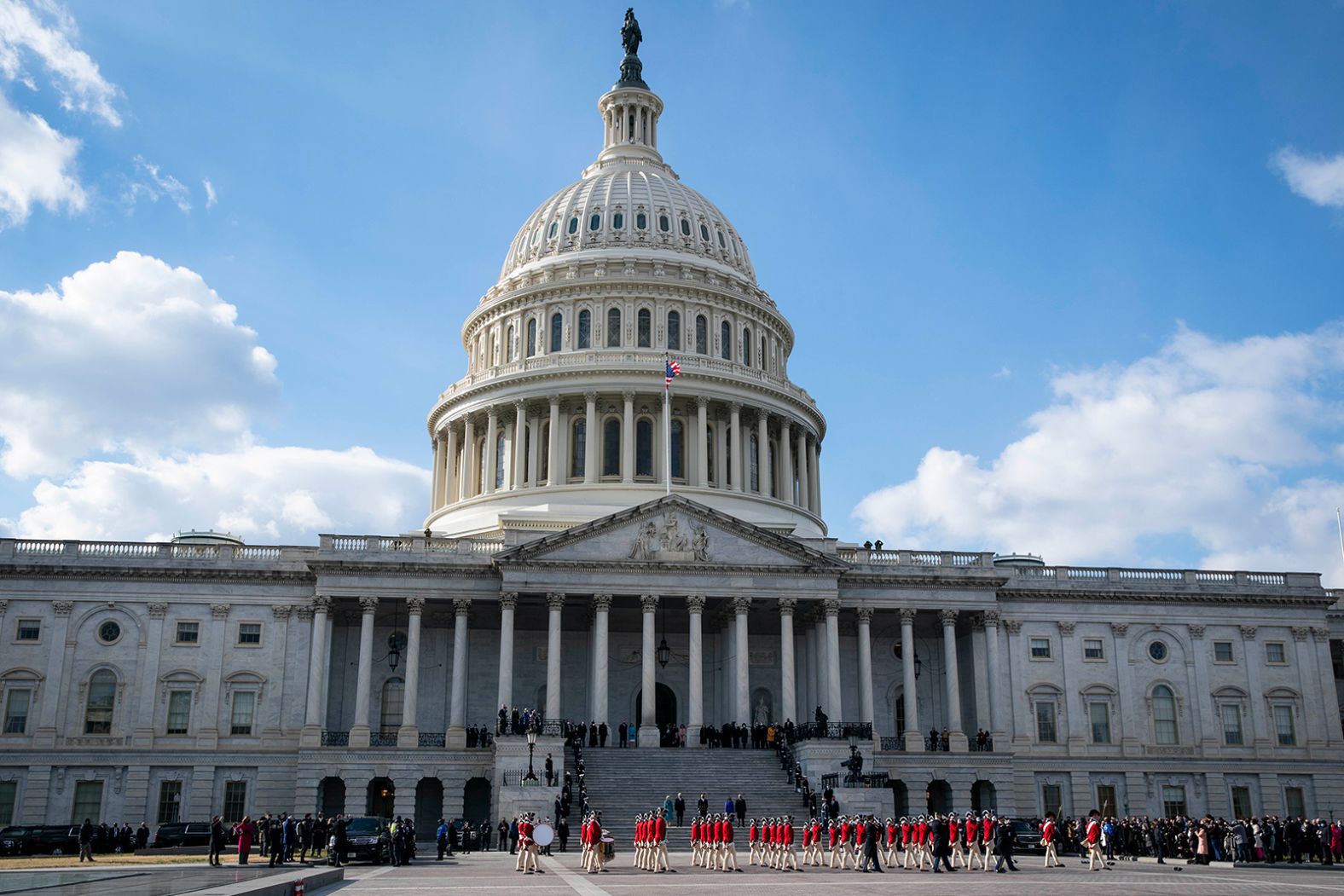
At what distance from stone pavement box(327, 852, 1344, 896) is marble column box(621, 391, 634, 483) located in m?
38.1

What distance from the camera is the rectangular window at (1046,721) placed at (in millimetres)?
67875

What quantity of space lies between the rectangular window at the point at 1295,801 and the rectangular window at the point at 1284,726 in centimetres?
232

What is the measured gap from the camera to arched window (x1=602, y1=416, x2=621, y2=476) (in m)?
79.8

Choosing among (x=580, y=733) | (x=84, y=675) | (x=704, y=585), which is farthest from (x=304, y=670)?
(x=704, y=585)

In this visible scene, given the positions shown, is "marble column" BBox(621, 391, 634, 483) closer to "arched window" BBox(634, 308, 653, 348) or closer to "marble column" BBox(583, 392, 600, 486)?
"marble column" BBox(583, 392, 600, 486)

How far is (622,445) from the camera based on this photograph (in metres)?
79.4

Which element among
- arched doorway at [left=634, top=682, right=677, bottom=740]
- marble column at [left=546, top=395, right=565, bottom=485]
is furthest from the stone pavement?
marble column at [left=546, top=395, right=565, bottom=485]

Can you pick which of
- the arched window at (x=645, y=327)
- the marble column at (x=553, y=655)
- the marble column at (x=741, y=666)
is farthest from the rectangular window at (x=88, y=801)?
the arched window at (x=645, y=327)

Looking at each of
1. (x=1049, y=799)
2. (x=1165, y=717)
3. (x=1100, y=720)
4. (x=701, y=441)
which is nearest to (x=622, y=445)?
(x=701, y=441)

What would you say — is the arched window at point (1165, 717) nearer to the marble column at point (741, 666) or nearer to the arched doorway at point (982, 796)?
the arched doorway at point (982, 796)

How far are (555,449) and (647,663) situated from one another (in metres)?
21.1

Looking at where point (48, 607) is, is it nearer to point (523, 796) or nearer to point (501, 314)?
point (523, 796)

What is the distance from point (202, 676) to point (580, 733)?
61.9 ft

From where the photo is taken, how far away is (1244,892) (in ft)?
95.8
